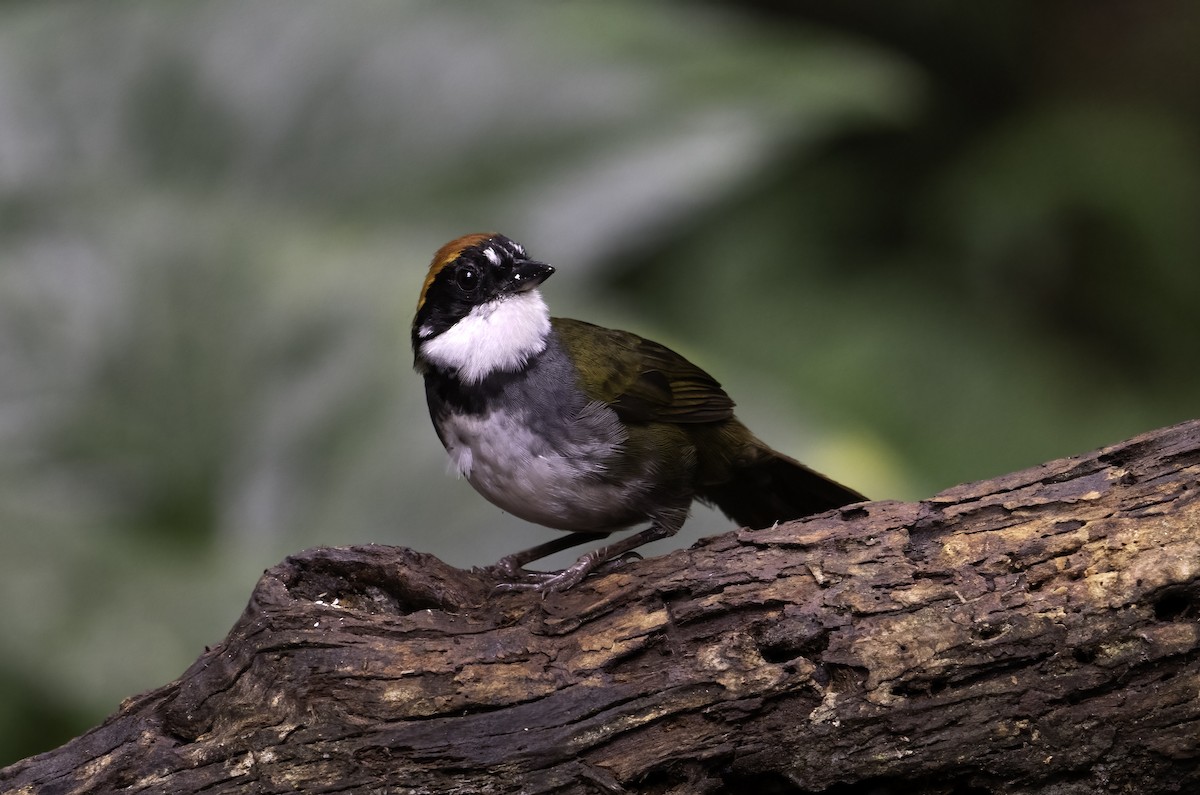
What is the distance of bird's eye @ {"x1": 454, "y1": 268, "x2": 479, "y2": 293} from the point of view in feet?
10.8

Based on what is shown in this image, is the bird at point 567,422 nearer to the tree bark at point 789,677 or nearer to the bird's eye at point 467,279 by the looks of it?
the bird's eye at point 467,279

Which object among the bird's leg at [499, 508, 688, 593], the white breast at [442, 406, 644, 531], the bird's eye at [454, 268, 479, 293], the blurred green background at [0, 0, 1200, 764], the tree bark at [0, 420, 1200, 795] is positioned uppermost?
the blurred green background at [0, 0, 1200, 764]

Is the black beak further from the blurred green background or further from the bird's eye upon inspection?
the blurred green background

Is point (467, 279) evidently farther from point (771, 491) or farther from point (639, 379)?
point (771, 491)

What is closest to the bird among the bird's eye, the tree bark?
the bird's eye

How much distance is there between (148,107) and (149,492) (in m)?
1.91

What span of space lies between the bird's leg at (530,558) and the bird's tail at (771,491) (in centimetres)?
37

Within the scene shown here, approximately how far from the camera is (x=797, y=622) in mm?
2510

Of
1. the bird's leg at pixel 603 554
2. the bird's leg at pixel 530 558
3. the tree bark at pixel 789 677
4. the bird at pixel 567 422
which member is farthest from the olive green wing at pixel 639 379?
the tree bark at pixel 789 677

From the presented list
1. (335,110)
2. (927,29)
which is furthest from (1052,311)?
(335,110)

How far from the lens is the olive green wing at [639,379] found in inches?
129

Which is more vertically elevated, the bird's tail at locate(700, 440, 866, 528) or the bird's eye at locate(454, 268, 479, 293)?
the bird's eye at locate(454, 268, 479, 293)

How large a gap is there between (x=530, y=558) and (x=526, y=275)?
2.42ft

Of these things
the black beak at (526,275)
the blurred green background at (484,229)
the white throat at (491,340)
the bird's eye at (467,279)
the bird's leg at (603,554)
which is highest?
the blurred green background at (484,229)
